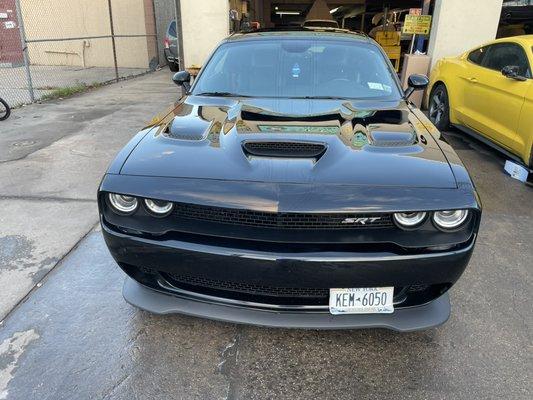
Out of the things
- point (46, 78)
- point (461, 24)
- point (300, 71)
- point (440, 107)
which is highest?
point (461, 24)

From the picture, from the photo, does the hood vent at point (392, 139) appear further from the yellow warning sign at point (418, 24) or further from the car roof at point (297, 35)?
the yellow warning sign at point (418, 24)

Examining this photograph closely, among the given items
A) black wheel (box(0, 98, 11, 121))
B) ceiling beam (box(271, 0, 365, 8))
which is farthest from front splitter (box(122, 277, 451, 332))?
ceiling beam (box(271, 0, 365, 8))

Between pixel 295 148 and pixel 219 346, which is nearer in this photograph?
pixel 295 148

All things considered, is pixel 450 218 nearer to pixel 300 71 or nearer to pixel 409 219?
pixel 409 219

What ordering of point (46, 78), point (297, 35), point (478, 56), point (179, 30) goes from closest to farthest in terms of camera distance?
point (297, 35) < point (478, 56) < point (179, 30) < point (46, 78)

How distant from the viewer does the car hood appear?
6.94ft

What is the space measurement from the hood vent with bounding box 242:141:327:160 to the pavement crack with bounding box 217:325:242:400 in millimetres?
1084

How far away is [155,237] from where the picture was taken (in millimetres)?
2174

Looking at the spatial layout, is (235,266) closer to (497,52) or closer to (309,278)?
(309,278)

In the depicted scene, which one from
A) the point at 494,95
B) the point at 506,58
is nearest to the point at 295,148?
the point at 494,95

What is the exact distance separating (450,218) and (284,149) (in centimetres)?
88

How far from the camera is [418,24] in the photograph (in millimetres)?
8711

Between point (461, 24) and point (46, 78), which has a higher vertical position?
point (461, 24)

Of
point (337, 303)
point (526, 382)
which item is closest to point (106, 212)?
point (337, 303)
